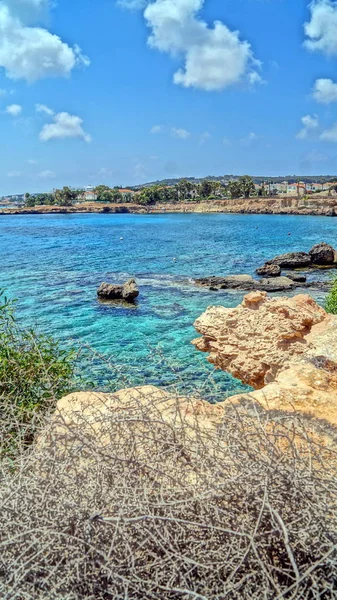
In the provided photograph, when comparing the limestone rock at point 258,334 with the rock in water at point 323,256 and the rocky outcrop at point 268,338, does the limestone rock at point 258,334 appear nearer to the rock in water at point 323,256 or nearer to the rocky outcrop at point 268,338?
the rocky outcrop at point 268,338

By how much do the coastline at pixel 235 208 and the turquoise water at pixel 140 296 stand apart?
3239 inches

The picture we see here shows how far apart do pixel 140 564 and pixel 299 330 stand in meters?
7.92

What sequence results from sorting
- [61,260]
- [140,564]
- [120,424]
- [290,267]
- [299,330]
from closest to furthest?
[140,564], [120,424], [299,330], [290,267], [61,260]

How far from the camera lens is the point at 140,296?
31.6m

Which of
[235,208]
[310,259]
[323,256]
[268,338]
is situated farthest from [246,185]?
[268,338]

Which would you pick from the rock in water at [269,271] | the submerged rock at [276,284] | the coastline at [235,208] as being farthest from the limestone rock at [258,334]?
the coastline at [235,208]

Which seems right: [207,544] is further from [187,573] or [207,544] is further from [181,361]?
[181,361]

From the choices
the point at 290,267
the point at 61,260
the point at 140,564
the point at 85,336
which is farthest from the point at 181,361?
the point at 61,260

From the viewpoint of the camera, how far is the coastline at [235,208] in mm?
146375

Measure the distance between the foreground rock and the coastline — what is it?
11350 cm

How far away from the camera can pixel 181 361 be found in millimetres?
17953

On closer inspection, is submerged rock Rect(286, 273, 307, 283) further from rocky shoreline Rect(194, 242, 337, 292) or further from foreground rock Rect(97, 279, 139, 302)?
foreground rock Rect(97, 279, 139, 302)

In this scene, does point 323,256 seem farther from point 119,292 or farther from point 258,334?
point 258,334

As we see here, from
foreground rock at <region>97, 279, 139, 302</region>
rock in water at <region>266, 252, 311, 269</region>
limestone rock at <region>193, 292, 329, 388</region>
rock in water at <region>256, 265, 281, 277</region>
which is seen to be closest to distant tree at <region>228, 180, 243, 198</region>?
rock in water at <region>266, 252, 311, 269</region>
